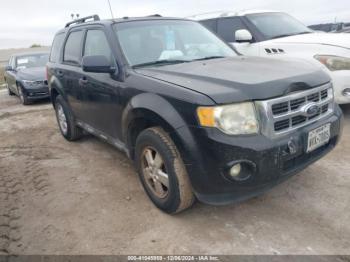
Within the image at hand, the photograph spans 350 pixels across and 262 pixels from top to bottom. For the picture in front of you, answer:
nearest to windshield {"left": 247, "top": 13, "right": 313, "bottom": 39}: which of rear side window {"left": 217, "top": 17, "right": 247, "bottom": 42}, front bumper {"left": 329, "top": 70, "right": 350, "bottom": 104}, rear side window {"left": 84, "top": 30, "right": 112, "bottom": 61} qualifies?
rear side window {"left": 217, "top": 17, "right": 247, "bottom": 42}

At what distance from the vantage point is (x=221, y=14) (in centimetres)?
681

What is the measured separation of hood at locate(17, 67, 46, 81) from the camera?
924cm

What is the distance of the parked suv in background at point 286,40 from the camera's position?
15.9 ft

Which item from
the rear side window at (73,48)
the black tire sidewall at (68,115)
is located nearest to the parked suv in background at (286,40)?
the rear side window at (73,48)

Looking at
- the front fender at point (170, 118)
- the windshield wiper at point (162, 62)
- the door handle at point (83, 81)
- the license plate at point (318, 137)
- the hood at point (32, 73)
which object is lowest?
the hood at point (32, 73)

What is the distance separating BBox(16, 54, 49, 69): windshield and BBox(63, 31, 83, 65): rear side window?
20.0ft

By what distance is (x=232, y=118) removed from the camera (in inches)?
95.2

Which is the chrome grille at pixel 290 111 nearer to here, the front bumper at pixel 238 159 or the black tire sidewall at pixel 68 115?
the front bumper at pixel 238 159

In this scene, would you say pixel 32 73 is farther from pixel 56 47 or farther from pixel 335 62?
pixel 335 62

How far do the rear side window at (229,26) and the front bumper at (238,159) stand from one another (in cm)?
425

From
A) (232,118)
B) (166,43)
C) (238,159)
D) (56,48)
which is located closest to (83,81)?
(166,43)

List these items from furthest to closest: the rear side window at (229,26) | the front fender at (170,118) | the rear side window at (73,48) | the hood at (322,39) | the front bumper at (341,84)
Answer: the rear side window at (229,26)
the hood at (322,39)
the front bumper at (341,84)
the rear side window at (73,48)
the front fender at (170,118)

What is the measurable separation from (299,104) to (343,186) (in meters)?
1.22

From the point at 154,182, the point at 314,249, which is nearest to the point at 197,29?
the point at 154,182
